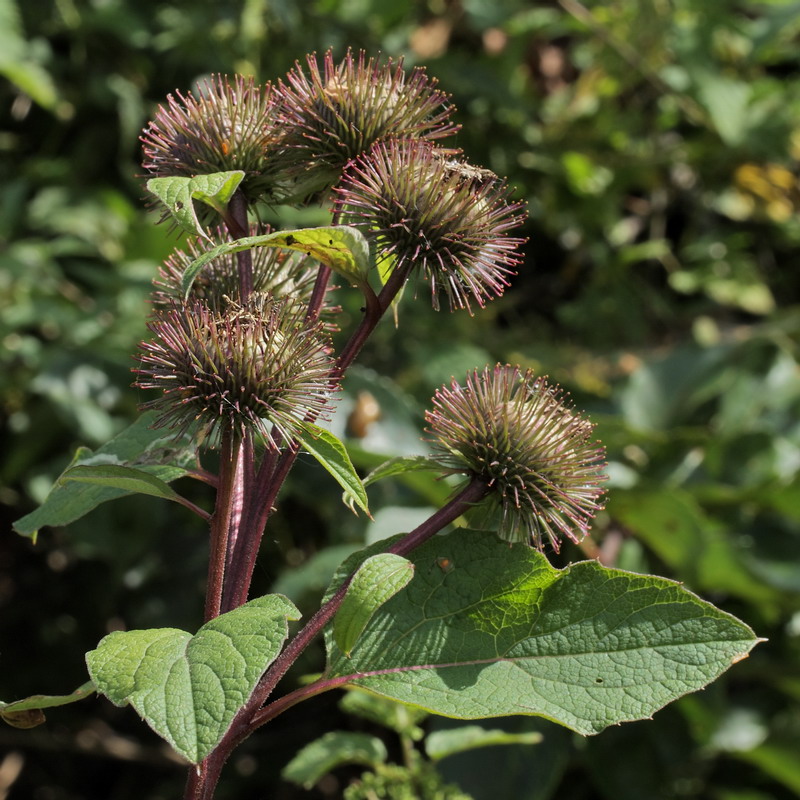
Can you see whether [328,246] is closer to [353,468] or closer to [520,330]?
[353,468]

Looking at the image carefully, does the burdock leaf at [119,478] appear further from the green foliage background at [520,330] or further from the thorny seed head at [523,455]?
the green foliage background at [520,330]

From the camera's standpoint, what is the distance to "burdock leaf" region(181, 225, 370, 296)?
0.99 m

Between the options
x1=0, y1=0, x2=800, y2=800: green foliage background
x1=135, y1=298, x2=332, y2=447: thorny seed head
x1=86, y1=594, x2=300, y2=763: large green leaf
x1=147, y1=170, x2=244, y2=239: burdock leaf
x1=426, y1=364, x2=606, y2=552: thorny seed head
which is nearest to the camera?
x1=86, y1=594, x2=300, y2=763: large green leaf

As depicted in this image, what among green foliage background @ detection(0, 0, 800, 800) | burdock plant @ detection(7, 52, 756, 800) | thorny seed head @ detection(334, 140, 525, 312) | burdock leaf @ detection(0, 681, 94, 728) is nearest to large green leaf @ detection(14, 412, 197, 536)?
burdock plant @ detection(7, 52, 756, 800)

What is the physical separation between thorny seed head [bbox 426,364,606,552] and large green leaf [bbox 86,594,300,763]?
0.32 meters

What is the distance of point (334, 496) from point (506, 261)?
1.75 metres

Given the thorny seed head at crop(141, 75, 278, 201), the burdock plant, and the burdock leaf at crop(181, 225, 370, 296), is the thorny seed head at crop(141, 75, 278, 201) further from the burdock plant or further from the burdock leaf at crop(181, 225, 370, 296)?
the burdock leaf at crop(181, 225, 370, 296)

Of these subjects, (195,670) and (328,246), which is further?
(328,246)

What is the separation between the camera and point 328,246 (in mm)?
1061

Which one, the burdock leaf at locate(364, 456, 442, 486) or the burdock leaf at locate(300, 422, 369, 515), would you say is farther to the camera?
the burdock leaf at locate(364, 456, 442, 486)

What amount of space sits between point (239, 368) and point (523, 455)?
34cm

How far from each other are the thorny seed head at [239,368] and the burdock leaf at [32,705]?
30 cm

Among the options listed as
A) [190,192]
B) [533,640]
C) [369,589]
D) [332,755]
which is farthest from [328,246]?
[332,755]

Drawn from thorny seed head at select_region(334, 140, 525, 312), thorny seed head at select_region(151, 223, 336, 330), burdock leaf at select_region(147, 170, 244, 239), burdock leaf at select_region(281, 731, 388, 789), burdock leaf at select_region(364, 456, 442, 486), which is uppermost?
thorny seed head at select_region(334, 140, 525, 312)
